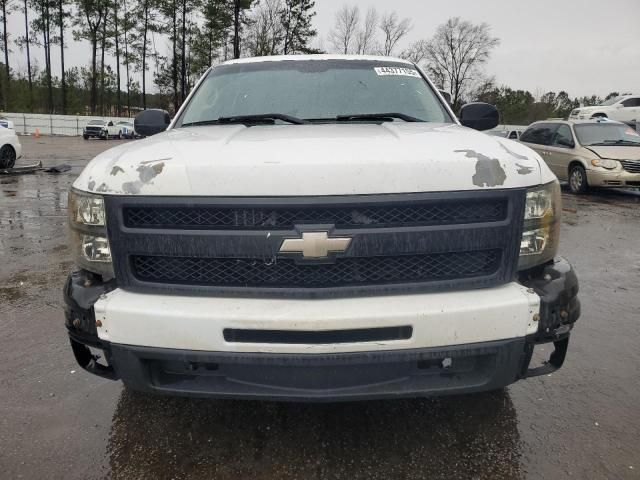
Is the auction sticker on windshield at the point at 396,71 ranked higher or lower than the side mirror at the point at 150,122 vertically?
higher

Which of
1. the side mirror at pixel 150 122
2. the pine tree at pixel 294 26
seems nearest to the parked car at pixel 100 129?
the pine tree at pixel 294 26

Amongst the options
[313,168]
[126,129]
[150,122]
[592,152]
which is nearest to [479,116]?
[313,168]

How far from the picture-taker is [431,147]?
207 cm

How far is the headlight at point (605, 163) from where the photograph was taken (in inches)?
431

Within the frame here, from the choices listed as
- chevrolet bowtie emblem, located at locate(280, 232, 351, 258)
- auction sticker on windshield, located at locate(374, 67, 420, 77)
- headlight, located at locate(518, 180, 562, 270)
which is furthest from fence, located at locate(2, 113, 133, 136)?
headlight, located at locate(518, 180, 562, 270)

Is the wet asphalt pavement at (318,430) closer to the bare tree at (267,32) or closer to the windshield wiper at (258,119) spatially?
the windshield wiper at (258,119)

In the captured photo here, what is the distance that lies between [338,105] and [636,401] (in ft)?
7.79

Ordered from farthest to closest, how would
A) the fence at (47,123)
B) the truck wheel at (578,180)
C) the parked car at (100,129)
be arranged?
the fence at (47,123) → the parked car at (100,129) → the truck wheel at (578,180)

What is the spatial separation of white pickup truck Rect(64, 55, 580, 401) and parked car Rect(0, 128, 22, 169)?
13122mm

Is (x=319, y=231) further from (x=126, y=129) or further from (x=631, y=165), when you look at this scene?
(x=126, y=129)

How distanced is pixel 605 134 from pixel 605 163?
1240 millimetres

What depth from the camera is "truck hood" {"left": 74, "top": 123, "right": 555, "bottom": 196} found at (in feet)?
6.16

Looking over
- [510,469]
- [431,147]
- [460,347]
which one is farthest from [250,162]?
[510,469]

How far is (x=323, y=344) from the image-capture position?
1.89 meters
